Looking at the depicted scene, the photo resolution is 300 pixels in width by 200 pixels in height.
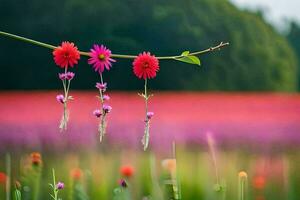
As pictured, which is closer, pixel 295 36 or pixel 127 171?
pixel 127 171

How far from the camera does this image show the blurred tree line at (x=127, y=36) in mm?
2258

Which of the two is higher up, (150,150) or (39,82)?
(39,82)

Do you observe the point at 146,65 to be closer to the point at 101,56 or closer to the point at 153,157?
the point at 101,56

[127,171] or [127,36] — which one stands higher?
[127,36]

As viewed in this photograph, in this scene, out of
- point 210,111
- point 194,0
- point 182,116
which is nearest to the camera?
point 182,116

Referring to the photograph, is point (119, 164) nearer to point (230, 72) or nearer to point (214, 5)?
point (214, 5)

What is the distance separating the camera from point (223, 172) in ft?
4.25

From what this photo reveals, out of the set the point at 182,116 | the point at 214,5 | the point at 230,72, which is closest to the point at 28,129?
the point at 182,116

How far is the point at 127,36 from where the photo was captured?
89.1 inches

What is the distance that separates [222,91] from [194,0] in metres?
0.47

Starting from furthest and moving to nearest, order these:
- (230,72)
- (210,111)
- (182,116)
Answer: (230,72) < (210,111) < (182,116)

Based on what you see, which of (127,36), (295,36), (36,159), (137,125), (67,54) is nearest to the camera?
(67,54)

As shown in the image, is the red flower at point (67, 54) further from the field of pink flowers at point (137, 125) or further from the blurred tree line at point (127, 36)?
the blurred tree line at point (127, 36)

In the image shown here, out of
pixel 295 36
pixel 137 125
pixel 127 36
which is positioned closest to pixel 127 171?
pixel 137 125
